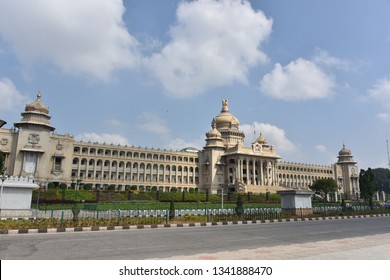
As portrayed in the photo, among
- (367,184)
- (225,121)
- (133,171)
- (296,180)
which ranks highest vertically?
(225,121)

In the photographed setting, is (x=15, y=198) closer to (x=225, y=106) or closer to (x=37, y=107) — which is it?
(x=37, y=107)

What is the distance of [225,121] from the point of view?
89500 millimetres

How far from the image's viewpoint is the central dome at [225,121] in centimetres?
8925

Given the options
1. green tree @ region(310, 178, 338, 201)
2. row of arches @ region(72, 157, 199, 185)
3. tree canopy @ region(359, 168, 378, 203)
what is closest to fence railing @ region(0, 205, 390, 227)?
tree canopy @ region(359, 168, 378, 203)

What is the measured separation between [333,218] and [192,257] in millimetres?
22767

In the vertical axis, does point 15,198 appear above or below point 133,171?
below

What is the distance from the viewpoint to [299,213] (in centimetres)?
2695

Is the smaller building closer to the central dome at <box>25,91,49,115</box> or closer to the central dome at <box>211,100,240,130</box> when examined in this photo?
the central dome at <box>25,91,49,115</box>

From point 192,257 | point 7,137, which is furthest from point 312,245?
point 7,137

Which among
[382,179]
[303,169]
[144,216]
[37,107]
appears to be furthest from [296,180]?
[144,216]

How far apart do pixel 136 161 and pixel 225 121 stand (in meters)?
28.5

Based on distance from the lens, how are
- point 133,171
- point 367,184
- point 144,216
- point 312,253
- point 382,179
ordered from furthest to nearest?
point 382,179 → point 133,171 → point 367,184 → point 144,216 → point 312,253

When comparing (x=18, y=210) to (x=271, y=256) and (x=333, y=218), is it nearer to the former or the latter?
(x=271, y=256)

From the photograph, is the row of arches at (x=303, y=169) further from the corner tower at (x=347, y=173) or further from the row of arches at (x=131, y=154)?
the row of arches at (x=131, y=154)
